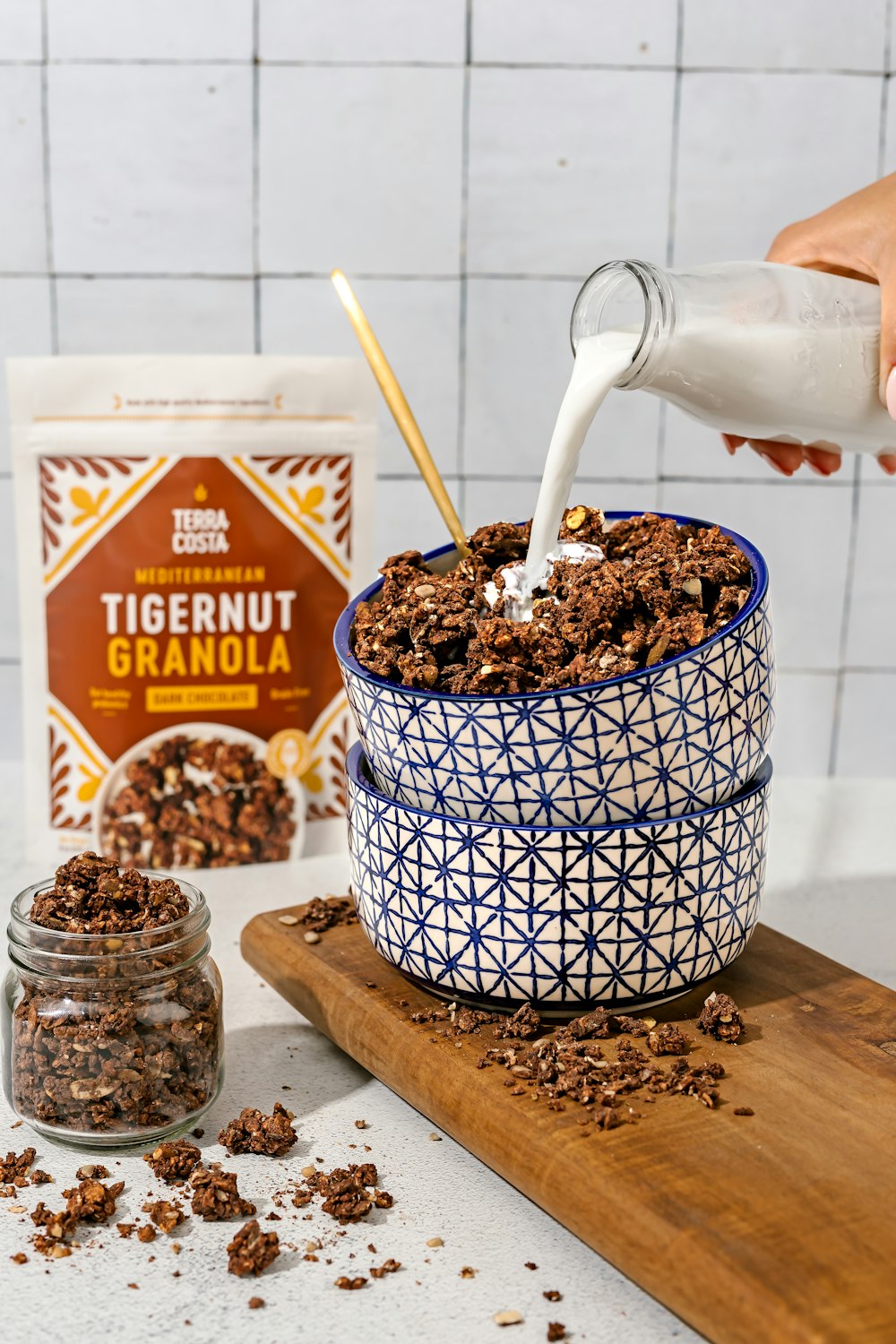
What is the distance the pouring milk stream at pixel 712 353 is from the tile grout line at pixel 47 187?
723mm

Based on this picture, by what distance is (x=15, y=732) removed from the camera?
1.43m

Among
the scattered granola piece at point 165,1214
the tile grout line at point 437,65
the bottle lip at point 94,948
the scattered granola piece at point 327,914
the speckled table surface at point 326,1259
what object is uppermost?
the tile grout line at point 437,65

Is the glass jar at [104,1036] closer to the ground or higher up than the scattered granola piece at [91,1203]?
higher up

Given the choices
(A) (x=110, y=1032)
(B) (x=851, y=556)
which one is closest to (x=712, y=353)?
(A) (x=110, y=1032)

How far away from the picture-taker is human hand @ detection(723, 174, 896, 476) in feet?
2.49

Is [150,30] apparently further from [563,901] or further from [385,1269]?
[385,1269]

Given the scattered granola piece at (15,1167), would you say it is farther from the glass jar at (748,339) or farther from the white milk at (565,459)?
the glass jar at (748,339)

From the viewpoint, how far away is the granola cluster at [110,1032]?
637mm

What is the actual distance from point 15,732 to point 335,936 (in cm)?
73

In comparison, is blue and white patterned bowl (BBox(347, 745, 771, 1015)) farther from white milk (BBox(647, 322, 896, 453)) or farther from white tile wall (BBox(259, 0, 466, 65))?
white tile wall (BBox(259, 0, 466, 65))

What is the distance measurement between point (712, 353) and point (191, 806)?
0.55m

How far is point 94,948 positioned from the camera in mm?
641

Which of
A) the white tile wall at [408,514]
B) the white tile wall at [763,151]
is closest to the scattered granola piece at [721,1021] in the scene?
the white tile wall at [408,514]

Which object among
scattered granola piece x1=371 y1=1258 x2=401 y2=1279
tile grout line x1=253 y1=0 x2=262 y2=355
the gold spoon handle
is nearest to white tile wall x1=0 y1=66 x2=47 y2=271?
tile grout line x1=253 y1=0 x2=262 y2=355
